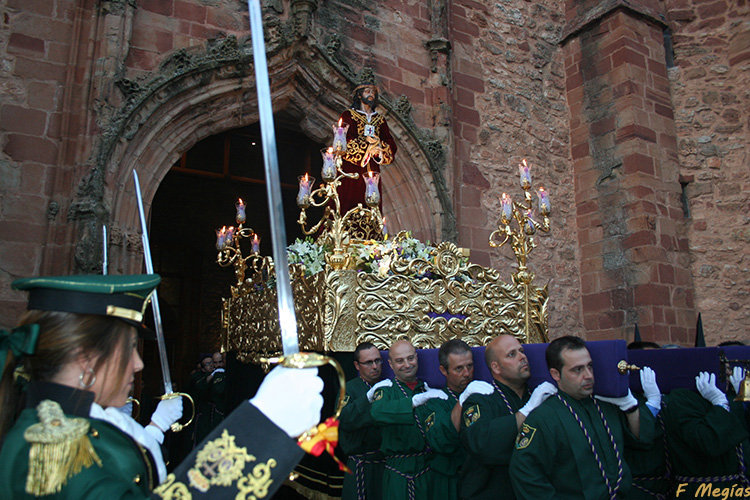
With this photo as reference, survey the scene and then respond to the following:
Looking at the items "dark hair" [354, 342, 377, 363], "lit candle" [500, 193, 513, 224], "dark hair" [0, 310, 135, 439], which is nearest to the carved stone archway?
"lit candle" [500, 193, 513, 224]

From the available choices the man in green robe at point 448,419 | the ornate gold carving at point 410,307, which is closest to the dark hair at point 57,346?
the man in green robe at point 448,419

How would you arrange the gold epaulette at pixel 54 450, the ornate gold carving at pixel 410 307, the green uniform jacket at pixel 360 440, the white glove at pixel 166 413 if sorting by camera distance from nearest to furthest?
the gold epaulette at pixel 54 450 < the white glove at pixel 166 413 < the green uniform jacket at pixel 360 440 < the ornate gold carving at pixel 410 307

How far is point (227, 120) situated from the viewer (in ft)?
25.5

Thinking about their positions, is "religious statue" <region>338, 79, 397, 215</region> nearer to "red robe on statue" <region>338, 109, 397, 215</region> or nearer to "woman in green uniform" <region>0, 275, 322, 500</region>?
"red robe on statue" <region>338, 109, 397, 215</region>

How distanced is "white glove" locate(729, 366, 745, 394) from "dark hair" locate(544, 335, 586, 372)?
1.18m

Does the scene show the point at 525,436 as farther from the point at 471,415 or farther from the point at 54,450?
the point at 54,450

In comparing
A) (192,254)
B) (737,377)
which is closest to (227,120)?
(737,377)

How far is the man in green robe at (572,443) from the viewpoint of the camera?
2482 millimetres

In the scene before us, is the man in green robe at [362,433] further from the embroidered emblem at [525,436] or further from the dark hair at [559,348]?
the dark hair at [559,348]

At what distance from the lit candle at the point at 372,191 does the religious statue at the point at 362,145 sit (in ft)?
2.99

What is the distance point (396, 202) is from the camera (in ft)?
29.0

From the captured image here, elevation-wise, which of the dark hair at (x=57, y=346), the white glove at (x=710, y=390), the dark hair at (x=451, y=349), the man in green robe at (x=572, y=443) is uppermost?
the dark hair at (x=451, y=349)

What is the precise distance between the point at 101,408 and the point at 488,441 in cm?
188

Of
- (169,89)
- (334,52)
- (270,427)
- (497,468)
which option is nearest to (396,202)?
(334,52)
